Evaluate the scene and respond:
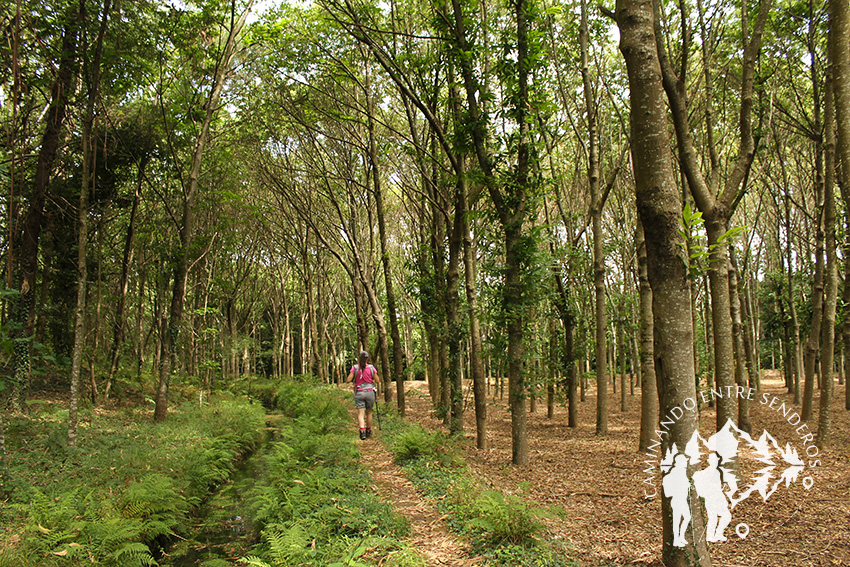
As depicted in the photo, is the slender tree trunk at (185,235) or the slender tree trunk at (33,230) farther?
the slender tree trunk at (185,235)

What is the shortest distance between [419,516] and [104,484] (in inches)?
186

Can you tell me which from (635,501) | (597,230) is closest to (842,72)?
(635,501)

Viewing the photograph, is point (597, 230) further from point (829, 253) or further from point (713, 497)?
point (713, 497)

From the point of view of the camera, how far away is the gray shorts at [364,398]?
35.0ft

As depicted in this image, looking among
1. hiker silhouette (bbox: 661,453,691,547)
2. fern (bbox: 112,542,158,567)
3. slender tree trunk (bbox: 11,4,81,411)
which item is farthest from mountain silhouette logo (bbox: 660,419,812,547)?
slender tree trunk (bbox: 11,4,81,411)

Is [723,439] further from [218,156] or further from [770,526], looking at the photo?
[218,156]

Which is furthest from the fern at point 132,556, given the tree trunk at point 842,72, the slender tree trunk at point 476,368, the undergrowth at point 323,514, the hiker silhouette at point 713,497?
the tree trunk at point 842,72

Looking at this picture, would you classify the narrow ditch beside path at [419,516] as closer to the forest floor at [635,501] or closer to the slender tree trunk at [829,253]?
the forest floor at [635,501]

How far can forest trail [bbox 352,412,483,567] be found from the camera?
4.73m

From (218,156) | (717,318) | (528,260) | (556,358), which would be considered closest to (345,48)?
(218,156)

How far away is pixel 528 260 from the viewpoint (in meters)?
7.61

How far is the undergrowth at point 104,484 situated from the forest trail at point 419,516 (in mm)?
2857

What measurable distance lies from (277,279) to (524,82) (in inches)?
1078

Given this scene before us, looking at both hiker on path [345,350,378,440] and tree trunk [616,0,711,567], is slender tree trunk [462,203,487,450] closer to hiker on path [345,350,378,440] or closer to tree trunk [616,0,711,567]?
hiker on path [345,350,378,440]
